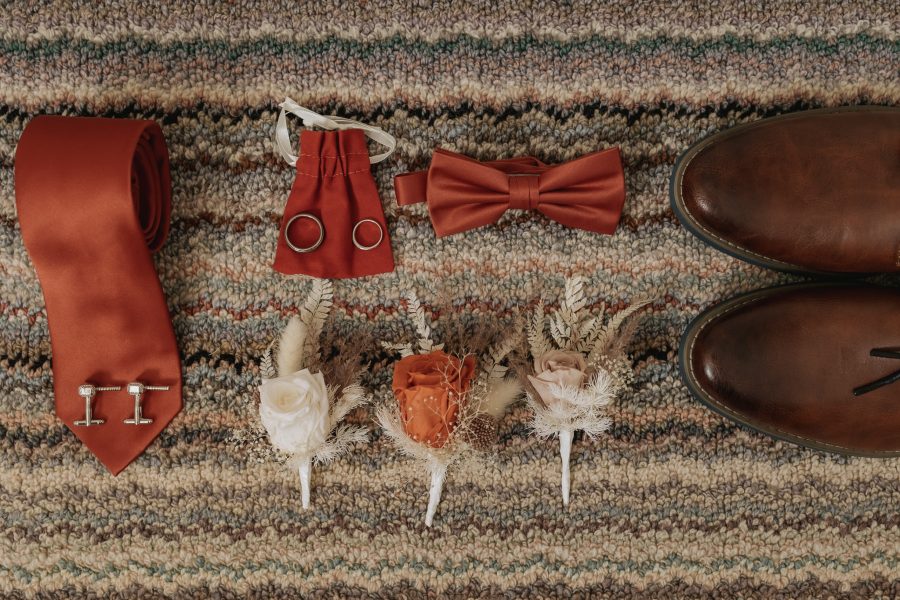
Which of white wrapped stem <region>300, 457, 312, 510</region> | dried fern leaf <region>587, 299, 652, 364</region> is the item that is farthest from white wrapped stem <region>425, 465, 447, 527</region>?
dried fern leaf <region>587, 299, 652, 364</region>

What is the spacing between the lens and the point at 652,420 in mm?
1255

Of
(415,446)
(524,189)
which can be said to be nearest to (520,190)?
(524,189)

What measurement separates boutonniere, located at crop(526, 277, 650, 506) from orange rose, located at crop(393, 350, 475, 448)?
15cm

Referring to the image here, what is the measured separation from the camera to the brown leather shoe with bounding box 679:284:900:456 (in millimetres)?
1145

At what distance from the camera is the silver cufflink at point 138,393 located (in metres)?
1.18

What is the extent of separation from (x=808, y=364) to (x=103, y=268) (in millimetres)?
1350

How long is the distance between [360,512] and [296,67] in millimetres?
915

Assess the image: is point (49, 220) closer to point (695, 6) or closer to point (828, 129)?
point (695, 6)

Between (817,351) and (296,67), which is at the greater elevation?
(296,67)

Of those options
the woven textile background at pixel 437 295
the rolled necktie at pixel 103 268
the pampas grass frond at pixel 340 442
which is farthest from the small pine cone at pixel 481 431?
the rolled necktie at pixel 103 268

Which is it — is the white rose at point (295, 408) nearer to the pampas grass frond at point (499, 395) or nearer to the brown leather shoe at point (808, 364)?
the pampas grass frond at point (499, 395)

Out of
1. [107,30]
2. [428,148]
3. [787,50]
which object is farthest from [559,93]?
[107,30]

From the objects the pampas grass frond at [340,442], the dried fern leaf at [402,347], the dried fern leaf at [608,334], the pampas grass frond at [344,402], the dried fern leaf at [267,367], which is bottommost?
the pampas grass frond at [340,442]

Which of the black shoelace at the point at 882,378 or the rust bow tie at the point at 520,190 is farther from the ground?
the rust bow tie at the point at 520,190
